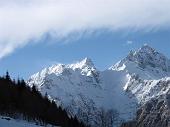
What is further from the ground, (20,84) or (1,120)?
(20,84)

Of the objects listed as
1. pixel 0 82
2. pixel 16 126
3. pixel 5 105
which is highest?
pixel 0 82

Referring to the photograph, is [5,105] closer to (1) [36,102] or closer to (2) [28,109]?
(2) [28,109]

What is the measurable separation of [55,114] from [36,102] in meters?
6.62

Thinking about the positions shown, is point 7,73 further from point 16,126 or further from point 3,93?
point 16,126

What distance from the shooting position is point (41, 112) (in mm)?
102312

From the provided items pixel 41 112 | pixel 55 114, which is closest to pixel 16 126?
pixel 41 112

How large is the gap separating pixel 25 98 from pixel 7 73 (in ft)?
68.6

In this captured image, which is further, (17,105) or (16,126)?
(17,105)

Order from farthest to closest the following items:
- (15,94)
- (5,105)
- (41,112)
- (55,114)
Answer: (55,114) < (41,112) < (15,94) < (5,105)

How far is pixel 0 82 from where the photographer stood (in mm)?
99312

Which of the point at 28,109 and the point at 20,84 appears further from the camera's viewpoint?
the point at 20,84

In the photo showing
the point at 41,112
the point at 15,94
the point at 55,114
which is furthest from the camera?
the point at 55,114

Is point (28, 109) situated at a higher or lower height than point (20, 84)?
lower

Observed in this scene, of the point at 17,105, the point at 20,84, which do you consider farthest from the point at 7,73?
the point at 17,105
